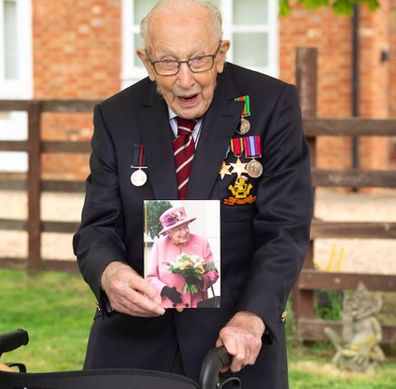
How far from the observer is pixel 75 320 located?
920cm

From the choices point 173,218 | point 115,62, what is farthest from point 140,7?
point 173,218

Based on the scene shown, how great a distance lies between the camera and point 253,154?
3.40 meters

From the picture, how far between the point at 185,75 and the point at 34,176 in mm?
8099

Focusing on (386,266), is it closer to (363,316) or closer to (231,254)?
(363,316)

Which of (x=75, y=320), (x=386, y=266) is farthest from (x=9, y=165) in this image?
(x=75, y=320)

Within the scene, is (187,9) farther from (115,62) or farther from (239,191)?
(115,62)

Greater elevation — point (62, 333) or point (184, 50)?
point (184, 50)

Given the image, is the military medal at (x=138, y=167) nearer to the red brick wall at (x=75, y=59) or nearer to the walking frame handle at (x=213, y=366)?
the walking frame handle at (x=213, y=366)

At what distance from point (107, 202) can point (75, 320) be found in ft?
19.3

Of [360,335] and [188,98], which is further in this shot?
[360,335]

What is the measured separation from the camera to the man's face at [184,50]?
3.23m

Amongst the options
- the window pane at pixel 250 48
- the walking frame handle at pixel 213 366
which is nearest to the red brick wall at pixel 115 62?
the window pane at pixel 250 48

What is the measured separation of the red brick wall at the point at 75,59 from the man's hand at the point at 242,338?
48.9 ft

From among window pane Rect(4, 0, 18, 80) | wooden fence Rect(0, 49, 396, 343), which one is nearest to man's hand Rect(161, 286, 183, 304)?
wooden fence Rect(0, 49, 396, 343)
